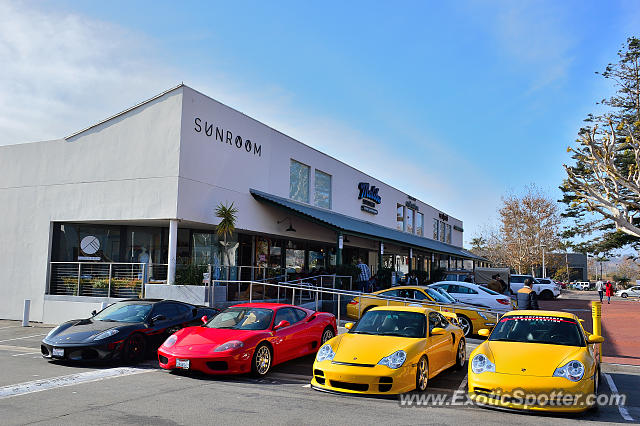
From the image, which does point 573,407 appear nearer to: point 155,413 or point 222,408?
point 222,408

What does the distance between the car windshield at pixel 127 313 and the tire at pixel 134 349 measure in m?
0.55

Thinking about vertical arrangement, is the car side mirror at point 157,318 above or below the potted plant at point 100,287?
below

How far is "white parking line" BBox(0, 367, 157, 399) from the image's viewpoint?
25.6 feet

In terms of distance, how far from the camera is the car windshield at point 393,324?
859 centimetres

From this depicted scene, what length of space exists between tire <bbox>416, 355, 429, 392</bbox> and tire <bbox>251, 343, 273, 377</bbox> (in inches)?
113

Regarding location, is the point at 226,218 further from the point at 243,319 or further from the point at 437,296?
the point at 243,319

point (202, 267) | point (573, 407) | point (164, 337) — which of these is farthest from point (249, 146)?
point (573, 407)

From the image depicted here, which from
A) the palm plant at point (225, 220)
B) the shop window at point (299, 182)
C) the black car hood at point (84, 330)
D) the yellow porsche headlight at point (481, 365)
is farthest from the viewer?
the shop window at point (299, 182)

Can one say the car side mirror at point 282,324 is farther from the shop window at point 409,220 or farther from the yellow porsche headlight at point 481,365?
the shop window at point 409,220

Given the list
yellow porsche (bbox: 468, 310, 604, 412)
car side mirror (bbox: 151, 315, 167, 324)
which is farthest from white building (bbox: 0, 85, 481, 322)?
yellow porsche (bbox: 468, 310, 604, 412)

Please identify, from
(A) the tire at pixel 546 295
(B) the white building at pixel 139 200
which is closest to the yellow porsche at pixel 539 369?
(B) the white building at pixel 139 200

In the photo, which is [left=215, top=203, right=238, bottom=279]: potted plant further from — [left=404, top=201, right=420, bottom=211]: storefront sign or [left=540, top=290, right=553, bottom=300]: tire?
[left=540, top=290, right=553, bottom=300]: tire

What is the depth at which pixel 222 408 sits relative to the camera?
6.88 metres

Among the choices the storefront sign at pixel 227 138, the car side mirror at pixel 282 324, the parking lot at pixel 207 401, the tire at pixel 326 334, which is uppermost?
the storefront sign at pixel 227 138
